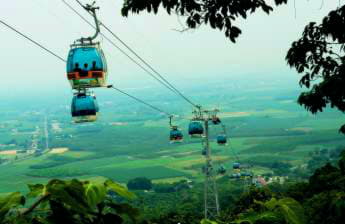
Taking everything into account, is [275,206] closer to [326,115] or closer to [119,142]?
[119,142]

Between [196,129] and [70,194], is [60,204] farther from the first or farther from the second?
[196,129]

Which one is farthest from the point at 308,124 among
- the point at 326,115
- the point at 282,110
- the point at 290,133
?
the point at 282,110

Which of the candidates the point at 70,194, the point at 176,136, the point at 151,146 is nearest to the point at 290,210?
the point at 70,194

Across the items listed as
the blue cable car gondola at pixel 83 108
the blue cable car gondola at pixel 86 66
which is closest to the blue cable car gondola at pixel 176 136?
the blue cable car gondola at pixel 83 108

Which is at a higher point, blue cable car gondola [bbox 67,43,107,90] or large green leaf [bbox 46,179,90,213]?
blue cable car gondola [bbox 67,43,107,90]

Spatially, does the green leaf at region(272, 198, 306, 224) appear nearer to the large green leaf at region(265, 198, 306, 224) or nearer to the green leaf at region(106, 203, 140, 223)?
the large green leaf at region(265, 198, 306, 224)

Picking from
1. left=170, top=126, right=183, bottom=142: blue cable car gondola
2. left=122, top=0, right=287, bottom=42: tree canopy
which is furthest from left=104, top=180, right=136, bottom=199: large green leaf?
left=170, top=126, right=183, bottom=142: blue cable car gondola
